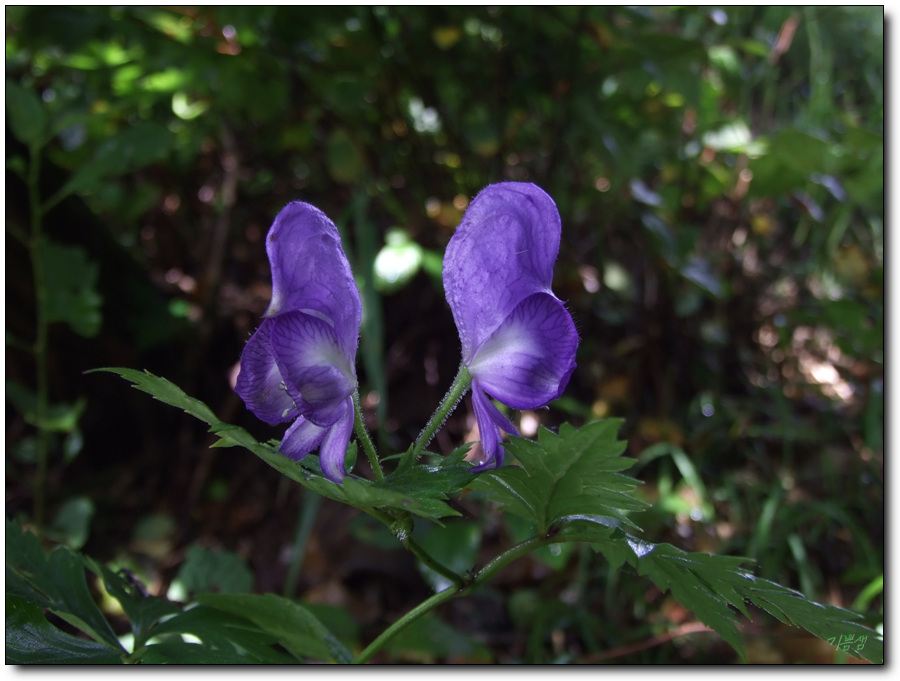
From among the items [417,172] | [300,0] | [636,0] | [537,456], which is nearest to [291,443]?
[537,456]

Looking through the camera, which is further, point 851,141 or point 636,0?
point 851,141

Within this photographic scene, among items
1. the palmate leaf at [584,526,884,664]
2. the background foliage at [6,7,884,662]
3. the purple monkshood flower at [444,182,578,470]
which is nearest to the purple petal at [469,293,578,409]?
the purple monkshood flower at [444,182,578,470]

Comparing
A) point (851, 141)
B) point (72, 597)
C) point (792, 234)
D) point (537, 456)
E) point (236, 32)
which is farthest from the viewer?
point (792, 234)

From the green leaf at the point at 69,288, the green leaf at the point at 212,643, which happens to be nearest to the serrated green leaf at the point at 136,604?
the green leaf at the point at 212,643

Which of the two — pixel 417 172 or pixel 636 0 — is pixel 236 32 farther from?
pixel 636 0

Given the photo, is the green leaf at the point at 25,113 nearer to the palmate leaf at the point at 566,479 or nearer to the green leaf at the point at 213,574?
the green leaf at the point at 213,574

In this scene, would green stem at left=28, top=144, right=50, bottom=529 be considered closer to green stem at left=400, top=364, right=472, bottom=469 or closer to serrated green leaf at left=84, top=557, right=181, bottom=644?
serrated green leaf at left=84, top=557, right=181, bottom=644

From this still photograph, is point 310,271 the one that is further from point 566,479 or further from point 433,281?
point 433,281
